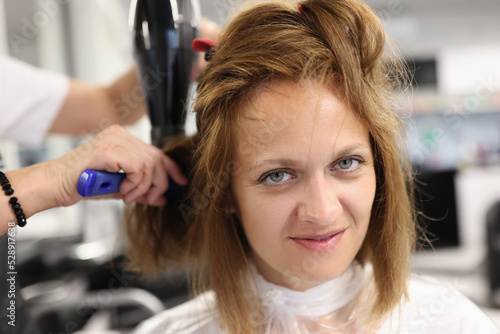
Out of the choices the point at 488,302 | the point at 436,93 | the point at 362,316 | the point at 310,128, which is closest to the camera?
the point at 310,128

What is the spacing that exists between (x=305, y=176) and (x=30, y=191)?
36 cm

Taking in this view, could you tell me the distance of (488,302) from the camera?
6.43ft

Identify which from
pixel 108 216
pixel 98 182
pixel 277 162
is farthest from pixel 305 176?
pixel 108 216

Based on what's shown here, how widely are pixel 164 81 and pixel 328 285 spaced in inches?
15.7

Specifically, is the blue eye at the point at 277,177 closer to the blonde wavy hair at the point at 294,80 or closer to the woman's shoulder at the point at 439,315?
the blonde wavy hair at the point at 294,80

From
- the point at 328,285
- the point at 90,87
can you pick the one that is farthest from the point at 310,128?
the point at 90,87

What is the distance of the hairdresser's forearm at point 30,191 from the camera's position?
60 cm

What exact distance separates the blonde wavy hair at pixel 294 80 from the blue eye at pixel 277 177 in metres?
Answer: 0.07

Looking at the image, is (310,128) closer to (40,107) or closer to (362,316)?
(362,316)

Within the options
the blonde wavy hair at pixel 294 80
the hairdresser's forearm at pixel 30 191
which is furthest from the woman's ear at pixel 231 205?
the hairdresser's forearm at pixel 30 191

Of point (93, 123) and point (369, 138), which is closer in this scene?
point (369, 138)

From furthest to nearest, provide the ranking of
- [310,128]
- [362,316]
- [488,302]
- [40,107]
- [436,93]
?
[436,93] → [488,302] → [40,107] → [362,316] → [310,128]

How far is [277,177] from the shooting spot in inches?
24.5

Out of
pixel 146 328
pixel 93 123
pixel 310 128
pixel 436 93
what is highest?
pixel 310 128
